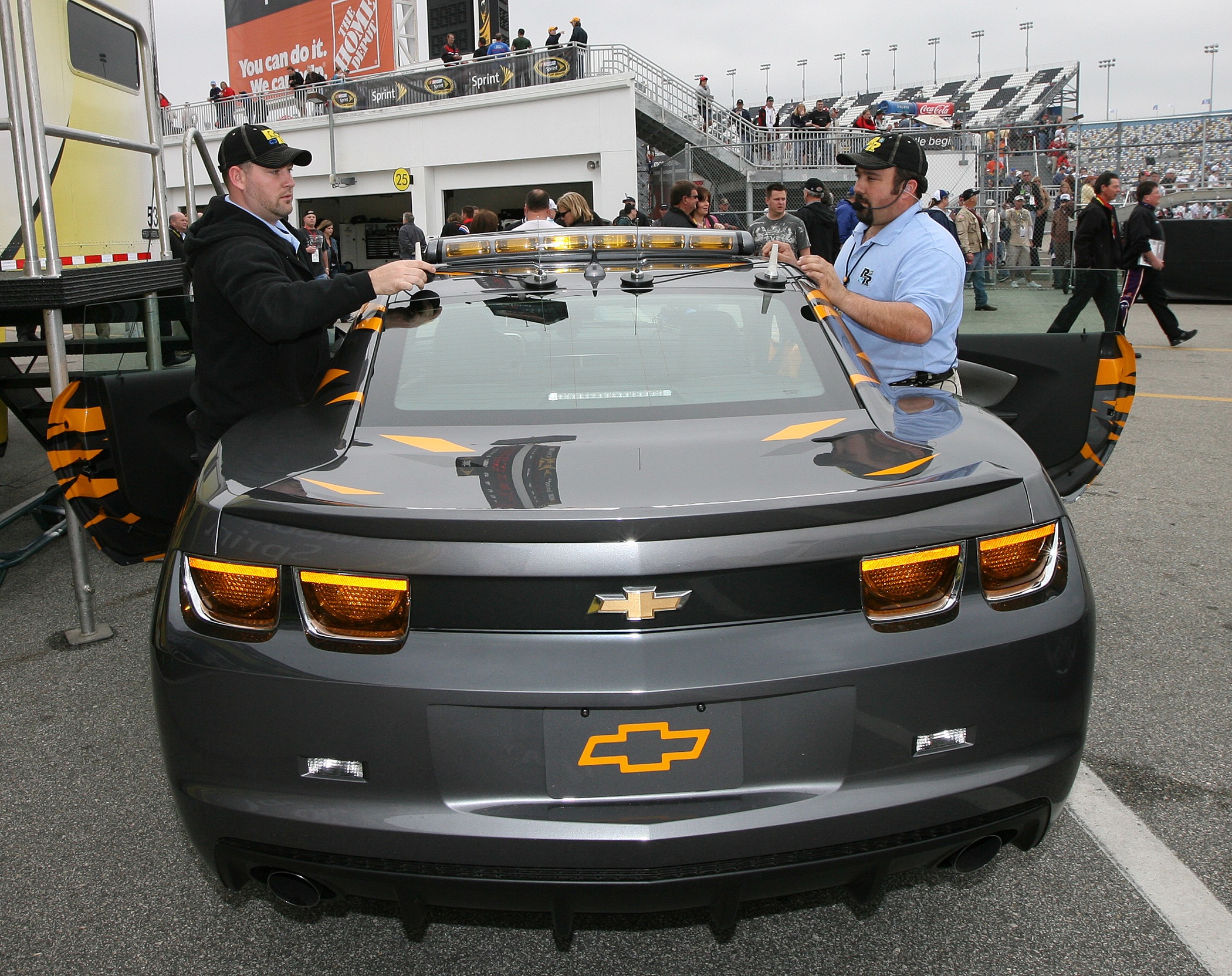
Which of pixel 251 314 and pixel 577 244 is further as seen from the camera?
pixel 577 244

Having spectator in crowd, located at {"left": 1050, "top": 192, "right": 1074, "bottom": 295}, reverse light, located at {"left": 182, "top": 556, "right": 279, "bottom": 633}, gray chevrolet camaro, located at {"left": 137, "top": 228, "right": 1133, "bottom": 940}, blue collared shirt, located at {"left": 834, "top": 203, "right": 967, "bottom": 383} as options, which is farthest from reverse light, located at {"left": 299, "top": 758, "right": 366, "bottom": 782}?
spectator in crowd, located at {"left": 1050, "top": 192, "right": 1074, "bottom": 295}

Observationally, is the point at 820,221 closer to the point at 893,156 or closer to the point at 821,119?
the point at 893,156

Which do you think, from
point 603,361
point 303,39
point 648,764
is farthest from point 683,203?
point 303,39

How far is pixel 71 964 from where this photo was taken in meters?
2.31

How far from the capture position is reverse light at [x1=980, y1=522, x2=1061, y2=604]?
196 centimetres

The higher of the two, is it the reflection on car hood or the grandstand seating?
the grandstand seating

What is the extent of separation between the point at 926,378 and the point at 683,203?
21.0 feet

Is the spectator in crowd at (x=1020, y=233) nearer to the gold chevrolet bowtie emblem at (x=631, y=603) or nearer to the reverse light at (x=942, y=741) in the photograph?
the reverse light at (x=942, y=741)

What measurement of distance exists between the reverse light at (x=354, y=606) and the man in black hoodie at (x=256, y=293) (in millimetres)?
1366

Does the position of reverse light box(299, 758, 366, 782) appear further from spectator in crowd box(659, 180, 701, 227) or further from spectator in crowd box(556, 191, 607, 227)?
spectator in crowd box(659, 180, 701, 227)

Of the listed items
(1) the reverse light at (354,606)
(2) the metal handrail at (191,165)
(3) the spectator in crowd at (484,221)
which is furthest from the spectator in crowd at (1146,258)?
(1) the reverse light at (354,606)

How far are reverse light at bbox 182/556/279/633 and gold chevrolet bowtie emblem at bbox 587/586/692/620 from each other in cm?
60

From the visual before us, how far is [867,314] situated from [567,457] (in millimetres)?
1629

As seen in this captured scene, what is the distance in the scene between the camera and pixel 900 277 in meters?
3.56
